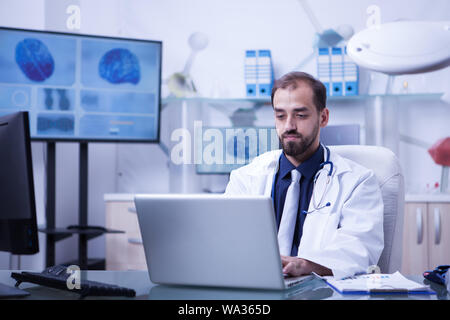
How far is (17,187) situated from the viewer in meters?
1.04

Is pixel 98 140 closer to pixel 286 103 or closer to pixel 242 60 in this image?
pixel 242 60

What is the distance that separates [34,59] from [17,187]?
7.06ft

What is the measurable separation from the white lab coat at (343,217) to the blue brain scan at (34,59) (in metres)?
1.79

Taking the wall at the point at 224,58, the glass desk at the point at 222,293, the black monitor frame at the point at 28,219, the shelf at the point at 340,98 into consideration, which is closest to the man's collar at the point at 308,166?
the glass desk at the point at 222,293

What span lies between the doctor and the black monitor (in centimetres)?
75

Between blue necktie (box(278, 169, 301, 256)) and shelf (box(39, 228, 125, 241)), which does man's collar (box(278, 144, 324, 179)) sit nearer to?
blue necktie (box(278, 169, 301, 256))

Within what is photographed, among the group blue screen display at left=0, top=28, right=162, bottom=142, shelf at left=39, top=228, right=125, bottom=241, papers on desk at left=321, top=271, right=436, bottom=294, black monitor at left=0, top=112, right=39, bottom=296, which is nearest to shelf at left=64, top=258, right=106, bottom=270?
shelf at left=39, top=228, right=125, bottom=241

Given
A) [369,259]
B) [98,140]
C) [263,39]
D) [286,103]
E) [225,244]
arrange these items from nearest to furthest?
[225,244], [369,259], [286,103], [98,140], [263,39]

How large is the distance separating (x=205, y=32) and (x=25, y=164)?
2.96 metres

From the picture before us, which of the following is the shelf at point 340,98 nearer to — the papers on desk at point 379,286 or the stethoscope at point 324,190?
the stethoscope at point 324,190

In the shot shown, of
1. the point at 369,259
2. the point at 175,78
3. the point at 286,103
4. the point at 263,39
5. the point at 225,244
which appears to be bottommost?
the point at 369,259

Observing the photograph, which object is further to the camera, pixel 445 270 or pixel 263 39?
pixel 263 39
